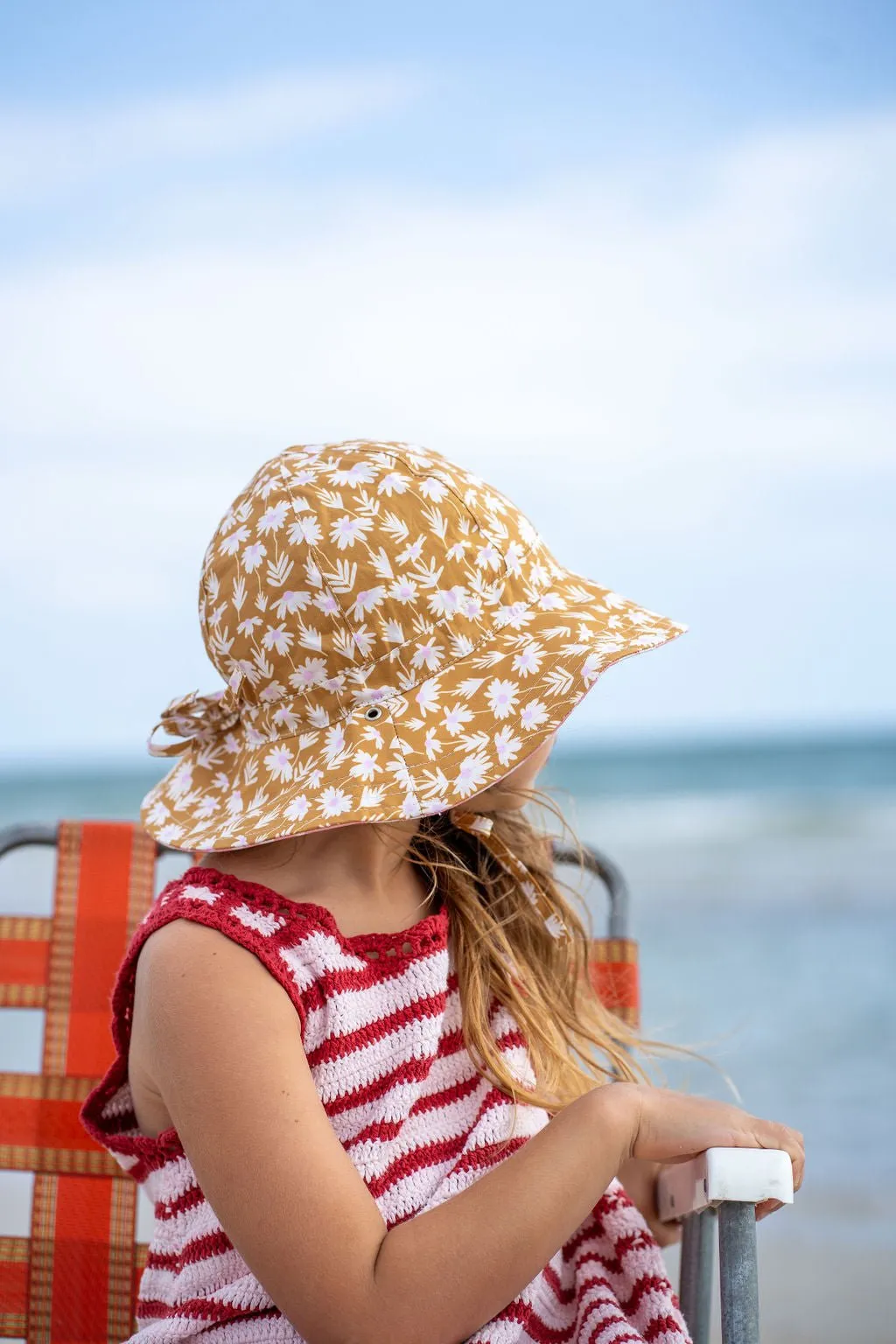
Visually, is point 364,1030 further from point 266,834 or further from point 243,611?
point 243,611

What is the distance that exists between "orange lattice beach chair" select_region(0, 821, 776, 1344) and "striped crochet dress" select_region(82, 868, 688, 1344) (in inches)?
14.3

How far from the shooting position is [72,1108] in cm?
145

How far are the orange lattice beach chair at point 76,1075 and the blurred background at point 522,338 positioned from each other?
3.60 m

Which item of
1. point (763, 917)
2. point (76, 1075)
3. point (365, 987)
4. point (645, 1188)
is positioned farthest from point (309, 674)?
point (763, 917)

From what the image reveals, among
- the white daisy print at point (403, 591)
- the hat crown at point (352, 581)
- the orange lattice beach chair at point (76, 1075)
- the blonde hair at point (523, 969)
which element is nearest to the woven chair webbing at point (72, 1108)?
the orange lattice beach chair at point (76, 1075)

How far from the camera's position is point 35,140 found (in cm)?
716

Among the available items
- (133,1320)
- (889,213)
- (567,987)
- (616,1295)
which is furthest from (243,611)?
(889,213)

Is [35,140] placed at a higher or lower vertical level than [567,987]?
higher

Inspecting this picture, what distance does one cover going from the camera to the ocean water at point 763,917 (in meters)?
2.92

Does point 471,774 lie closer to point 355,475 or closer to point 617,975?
point 355,475

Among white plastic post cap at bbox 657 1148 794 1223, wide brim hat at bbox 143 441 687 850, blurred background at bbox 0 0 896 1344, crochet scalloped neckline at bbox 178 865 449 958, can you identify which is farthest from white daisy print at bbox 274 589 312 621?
blurred background at bbox 0 0 896 1344

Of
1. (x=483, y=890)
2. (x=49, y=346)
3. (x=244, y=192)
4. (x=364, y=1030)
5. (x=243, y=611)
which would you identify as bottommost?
(x=364, y=1030)

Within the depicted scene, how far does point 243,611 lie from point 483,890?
440 mm

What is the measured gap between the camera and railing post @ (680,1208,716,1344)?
1.14 m
